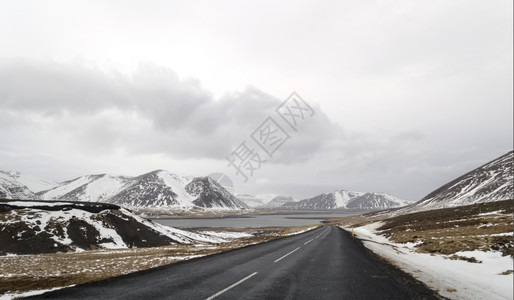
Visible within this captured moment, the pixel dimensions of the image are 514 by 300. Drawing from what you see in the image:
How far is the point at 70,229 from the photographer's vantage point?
172 feet

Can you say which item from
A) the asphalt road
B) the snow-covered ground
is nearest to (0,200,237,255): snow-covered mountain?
the asphalt road

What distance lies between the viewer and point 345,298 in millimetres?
9242

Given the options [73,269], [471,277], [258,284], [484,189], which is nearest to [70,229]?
[73,269]

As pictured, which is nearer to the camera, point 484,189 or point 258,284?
point 258,284

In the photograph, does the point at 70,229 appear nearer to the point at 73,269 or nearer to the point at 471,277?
the point at 73,269

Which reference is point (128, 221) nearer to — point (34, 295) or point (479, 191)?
point (34, 295)

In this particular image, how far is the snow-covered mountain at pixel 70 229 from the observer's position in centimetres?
4566

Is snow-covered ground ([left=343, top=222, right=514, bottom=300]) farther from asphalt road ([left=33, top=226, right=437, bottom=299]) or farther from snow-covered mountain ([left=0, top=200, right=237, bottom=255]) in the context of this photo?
snow-covered mountain ([left=0, top=200, right=237, bottom=255])

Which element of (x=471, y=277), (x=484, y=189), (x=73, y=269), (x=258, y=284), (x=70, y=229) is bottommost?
(x=73, y=269)

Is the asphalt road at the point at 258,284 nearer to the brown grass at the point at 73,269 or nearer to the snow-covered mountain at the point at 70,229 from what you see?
the brown grass at the point at 73,269

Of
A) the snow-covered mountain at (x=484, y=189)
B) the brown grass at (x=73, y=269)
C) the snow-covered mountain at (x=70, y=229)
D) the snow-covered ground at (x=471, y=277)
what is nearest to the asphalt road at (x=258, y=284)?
the snow-covered ground at (x=471, y=277)

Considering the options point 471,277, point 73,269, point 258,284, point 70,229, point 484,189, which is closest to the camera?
point 258,284

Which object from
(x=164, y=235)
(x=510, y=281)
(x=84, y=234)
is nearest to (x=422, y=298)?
(x=510, y=281)

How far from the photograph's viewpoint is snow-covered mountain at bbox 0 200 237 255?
45656mm
